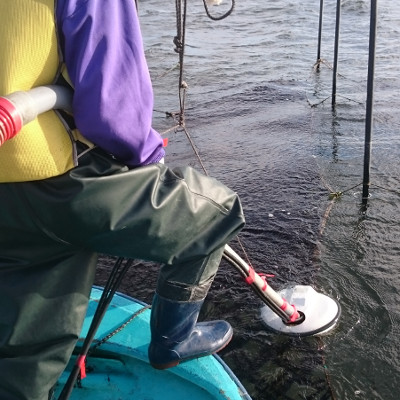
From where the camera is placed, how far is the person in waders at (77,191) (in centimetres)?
146

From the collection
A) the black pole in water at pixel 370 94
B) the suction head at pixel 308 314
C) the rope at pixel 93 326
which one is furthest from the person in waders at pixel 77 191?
the black pole in water at pixel 370 94

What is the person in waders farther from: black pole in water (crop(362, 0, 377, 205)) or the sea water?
black pole in water (crop(362, 0, 377, 205))

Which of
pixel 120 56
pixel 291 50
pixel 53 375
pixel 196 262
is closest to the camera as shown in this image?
pixel 120 56

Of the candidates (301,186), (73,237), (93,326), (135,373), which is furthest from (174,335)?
(301,186)

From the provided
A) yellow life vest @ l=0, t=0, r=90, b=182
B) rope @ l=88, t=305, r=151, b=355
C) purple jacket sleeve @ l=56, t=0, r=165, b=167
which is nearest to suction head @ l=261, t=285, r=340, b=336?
rope @ l=88, t=305, r=151, b=355

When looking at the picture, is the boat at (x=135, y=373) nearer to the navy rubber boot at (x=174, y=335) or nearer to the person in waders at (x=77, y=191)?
the navy rubber boot at (x=174, y=335)

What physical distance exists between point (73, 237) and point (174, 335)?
0.81 meters

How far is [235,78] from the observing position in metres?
9.23

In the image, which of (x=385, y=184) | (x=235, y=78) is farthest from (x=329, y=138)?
(x=235, y=78)

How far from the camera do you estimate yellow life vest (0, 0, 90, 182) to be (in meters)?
1.42

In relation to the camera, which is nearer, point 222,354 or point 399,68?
point 222,354

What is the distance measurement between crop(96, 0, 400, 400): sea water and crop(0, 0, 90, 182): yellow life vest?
2.01 meters

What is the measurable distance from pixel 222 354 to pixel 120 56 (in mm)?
2193

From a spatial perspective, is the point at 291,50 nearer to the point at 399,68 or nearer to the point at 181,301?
the point at 399,68
